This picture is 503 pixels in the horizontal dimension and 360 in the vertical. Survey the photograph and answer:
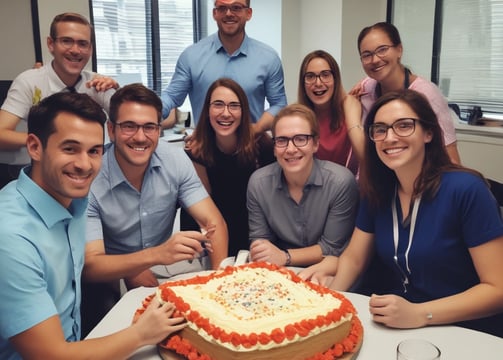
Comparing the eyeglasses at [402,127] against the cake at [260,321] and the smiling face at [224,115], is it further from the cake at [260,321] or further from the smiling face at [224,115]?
the smiling face at [224,115]

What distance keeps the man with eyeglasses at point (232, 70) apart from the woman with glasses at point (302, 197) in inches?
37.7

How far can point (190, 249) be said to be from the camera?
Answer: 1.75 metres

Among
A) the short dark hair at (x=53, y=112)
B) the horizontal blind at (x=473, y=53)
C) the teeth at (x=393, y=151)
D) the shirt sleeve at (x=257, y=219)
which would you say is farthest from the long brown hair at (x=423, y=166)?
the horizontal blind at (x=473, y=53)

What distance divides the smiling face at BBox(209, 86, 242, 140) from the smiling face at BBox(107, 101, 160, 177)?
49 cm

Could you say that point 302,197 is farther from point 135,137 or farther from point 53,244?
point 53,244

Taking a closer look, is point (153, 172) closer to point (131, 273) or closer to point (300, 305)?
point (131, 273)

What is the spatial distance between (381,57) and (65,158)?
1.79 m

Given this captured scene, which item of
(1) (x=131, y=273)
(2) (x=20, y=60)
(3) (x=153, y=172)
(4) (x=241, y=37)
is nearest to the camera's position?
(1) (x=131, y=273)

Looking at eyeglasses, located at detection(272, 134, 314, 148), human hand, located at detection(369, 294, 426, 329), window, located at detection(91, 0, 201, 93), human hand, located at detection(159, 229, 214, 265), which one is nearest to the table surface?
human hand, located at detection(369, 294, 426, 329)

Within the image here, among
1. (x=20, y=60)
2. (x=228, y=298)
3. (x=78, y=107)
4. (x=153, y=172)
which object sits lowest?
(x=228, y=298)

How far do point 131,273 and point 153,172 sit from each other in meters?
0.55

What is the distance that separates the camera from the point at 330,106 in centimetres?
274

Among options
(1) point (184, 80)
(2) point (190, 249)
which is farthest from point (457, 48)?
(2) point (190, 249)

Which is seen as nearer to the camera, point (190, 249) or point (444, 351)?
point (444, 351)
